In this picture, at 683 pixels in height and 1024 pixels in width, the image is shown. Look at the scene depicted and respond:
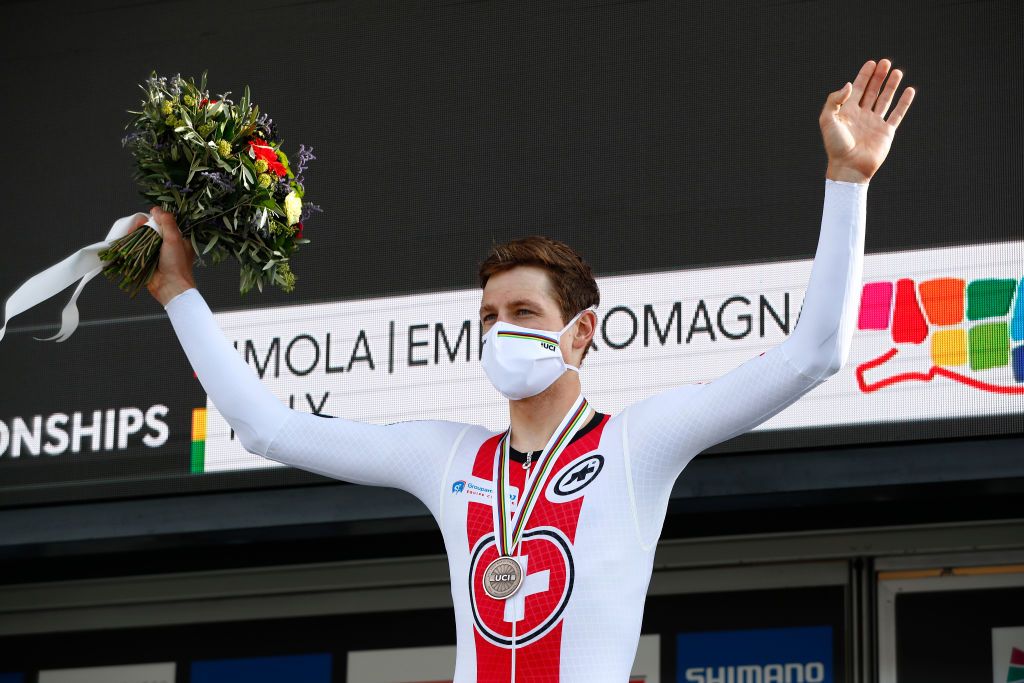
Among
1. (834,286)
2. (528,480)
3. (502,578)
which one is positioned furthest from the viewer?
(528,480)

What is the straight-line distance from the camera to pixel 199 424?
5.86m

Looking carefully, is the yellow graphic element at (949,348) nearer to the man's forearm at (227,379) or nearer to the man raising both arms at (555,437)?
the man raising both arms at (555,437)

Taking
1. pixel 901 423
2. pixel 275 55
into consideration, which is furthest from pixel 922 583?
pixel 275 55

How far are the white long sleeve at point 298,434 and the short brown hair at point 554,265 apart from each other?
33 cm

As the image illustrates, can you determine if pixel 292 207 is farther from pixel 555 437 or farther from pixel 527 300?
pixel 555 437

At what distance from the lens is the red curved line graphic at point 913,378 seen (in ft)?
16.6

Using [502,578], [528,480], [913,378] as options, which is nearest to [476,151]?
[913,378]

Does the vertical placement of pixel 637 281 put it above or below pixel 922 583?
above

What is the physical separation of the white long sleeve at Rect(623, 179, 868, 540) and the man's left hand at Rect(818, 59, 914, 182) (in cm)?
3

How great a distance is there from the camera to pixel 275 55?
621 cm

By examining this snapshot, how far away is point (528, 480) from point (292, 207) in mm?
742

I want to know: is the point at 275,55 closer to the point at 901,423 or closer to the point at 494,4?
the point at 494,4

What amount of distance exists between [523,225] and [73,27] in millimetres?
1957

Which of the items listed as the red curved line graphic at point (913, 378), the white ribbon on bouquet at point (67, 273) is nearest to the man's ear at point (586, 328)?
the white ribbon on bouquet at point (67, 273)
